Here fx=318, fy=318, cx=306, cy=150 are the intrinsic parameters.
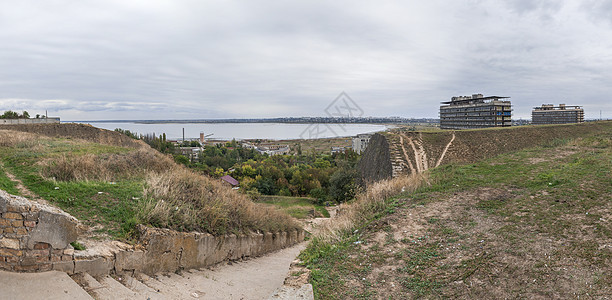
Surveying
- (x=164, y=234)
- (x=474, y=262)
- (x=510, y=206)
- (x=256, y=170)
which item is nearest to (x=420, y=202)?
(x=510, y=206)

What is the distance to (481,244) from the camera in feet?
19.3

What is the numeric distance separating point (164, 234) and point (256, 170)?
48.7 metres

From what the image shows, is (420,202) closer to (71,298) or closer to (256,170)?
(71,298)

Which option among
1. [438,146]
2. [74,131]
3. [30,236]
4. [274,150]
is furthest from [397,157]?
[274,150]

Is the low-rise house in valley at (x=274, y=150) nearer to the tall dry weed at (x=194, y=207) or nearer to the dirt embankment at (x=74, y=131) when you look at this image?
the dirt embankment at (x=74, y=131)

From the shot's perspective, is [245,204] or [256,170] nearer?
[245,204]

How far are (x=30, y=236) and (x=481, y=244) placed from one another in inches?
285

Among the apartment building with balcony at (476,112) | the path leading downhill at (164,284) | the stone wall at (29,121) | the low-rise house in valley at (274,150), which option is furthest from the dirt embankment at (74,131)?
the low-rise house in valley at (274,150)

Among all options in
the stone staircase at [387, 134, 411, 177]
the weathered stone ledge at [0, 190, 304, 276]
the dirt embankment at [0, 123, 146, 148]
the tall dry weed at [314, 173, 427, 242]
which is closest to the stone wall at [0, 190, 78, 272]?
the weathered stone ledge at [0, 190, 304, 276]

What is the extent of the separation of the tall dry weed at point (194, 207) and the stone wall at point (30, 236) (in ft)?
6.12

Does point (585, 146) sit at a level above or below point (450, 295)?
above

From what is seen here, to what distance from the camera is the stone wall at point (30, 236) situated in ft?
14.2

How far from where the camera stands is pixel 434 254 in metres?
5.82

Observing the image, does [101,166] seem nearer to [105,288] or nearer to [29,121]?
[105,288]
